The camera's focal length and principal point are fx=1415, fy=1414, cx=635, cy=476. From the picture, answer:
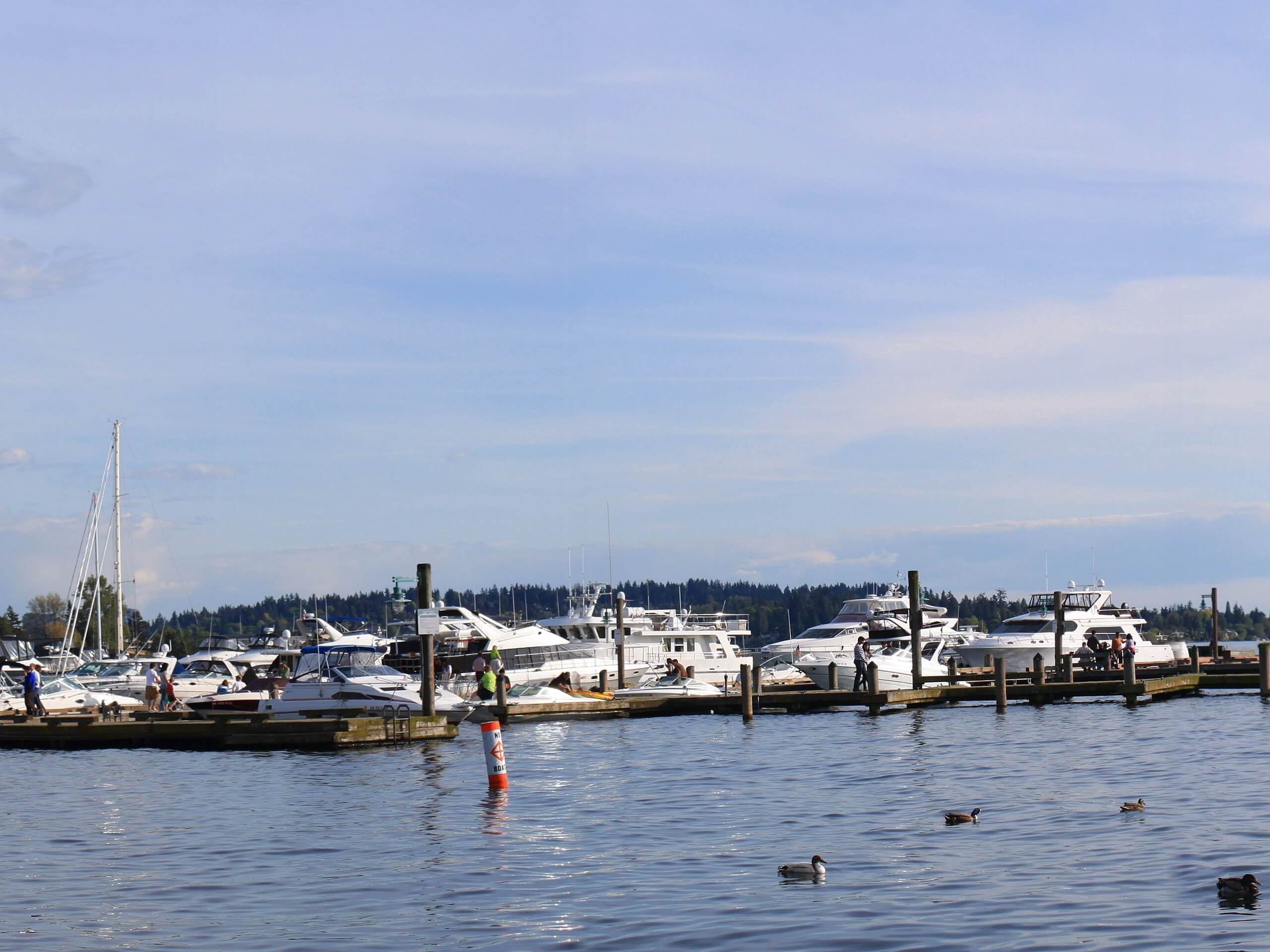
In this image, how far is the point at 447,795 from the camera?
25.2 meters

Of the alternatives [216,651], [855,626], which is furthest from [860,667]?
[216,651]

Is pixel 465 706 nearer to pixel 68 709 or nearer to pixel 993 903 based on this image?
pixel 68 709

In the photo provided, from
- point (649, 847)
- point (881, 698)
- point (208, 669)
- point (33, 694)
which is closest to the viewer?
point (649, 847)

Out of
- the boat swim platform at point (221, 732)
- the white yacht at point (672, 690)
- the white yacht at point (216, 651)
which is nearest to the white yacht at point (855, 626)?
the white yacht at point (672, 690)

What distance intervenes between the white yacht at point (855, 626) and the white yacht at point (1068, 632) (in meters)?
4.89

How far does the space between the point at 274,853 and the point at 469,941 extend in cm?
657

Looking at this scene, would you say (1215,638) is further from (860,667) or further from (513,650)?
(513,650)

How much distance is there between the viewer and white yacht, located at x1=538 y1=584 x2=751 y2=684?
2258 inches

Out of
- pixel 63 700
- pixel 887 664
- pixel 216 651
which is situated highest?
pixel 216 651

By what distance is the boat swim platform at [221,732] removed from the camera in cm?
3338

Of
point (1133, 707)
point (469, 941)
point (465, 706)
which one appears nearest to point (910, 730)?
point (1133, 707)

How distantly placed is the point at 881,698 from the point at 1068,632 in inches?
975

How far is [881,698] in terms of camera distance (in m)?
41.3

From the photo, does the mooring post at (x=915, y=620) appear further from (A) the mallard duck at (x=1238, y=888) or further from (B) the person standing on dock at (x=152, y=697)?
(A) the mallard duck at (x=1238, y=888)
